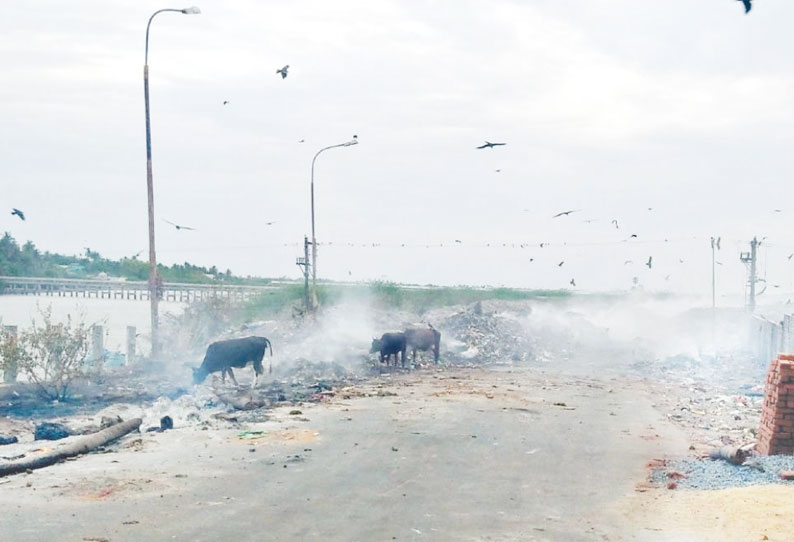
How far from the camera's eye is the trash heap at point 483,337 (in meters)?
41.1

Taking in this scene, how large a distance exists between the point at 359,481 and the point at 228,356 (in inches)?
573

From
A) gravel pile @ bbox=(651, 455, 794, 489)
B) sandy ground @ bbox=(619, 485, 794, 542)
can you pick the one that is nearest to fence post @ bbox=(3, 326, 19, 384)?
gravel pile @ bbox=(651, 455, 794, 489)

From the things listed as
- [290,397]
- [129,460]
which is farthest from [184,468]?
[290,397]

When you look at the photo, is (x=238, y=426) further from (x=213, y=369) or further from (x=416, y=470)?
(x=213, y=369)

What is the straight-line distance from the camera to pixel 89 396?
2473 cm

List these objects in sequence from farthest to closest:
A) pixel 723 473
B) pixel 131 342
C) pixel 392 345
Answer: pixel 131 342
pixel 392 345
pixel 723 473

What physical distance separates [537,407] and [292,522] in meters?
12.5

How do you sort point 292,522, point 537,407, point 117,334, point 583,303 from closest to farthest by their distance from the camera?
point 292,522
point 537,407
point 117,334
point 583,303

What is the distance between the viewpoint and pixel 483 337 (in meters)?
45.1

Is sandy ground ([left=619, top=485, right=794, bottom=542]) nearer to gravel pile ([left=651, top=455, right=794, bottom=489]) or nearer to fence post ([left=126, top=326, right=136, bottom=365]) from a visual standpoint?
gravel pile ([left=651, top=455, right=794, bottom=489])

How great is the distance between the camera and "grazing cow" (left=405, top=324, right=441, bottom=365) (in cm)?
3544

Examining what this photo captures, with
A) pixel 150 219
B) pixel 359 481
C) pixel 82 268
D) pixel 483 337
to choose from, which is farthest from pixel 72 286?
Result: pixel 359 481

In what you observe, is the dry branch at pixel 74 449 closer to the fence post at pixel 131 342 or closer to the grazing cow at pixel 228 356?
the grazing cow at pixel 228 356

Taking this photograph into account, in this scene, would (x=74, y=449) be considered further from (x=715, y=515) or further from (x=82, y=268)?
(x=82, y=268)
